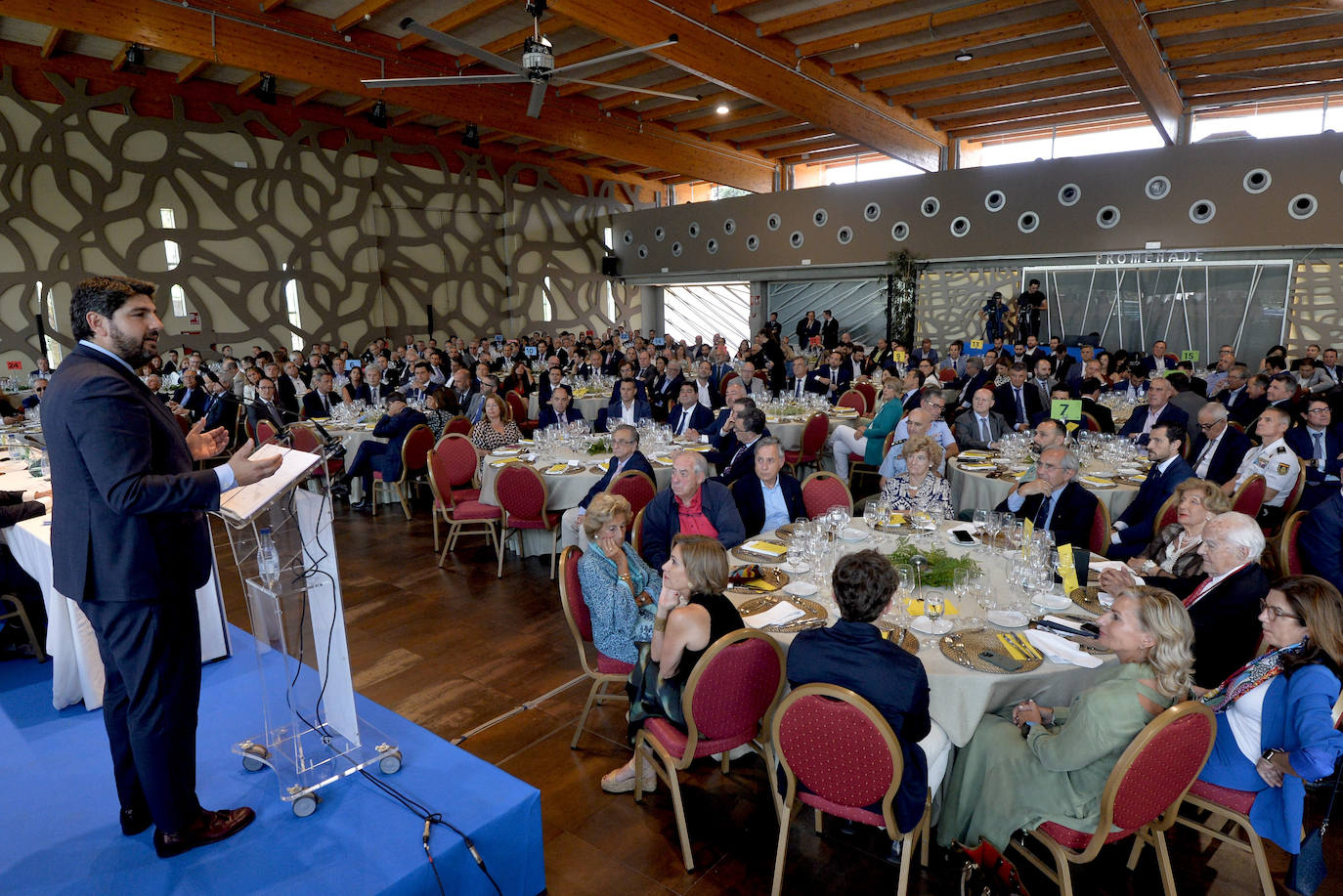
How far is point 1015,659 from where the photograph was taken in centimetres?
281

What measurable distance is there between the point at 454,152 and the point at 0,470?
51.2 ft

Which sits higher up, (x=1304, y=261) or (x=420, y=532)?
(x=1304, y=261)

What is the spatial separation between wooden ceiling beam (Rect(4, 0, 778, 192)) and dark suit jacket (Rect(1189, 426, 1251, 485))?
7554mm

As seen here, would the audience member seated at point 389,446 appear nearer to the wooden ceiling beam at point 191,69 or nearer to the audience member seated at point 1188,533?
the audience member seated at point 1188,533

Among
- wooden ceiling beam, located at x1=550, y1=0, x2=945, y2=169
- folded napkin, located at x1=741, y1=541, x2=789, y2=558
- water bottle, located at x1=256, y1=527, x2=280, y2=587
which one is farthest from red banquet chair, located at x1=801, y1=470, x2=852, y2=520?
wooden ceiling beam, located at x1=550, y1=0, x2=945, y2=169

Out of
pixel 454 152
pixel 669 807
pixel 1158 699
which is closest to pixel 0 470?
pixel 669 807

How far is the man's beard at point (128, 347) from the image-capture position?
2.10 meters

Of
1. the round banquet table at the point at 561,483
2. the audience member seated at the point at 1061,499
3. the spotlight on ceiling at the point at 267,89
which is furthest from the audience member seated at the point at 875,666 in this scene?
the spotlight on ceiling at the point at 267,89

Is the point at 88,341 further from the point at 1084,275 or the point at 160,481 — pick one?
the point at 1084,275

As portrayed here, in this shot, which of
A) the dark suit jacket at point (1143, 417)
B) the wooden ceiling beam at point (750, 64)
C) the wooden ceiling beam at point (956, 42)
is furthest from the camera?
the wooden ceiling beam at point (956, 42)

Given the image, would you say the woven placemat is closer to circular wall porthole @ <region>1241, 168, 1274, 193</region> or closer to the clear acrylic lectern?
the clear acrylic lectern

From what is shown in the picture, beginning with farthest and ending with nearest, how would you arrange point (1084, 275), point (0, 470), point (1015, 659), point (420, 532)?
point (1084, 275) → point (420, 532) → point (0, 470) → point (1015, 659)

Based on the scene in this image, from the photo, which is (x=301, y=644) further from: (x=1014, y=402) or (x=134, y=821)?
(x=1014, y=402)

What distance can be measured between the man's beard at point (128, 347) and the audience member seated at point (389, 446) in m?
5.25
